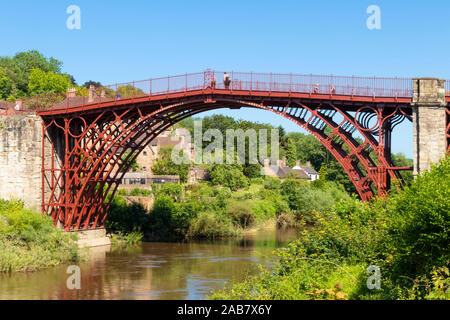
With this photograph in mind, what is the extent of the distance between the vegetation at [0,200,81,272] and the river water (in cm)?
71

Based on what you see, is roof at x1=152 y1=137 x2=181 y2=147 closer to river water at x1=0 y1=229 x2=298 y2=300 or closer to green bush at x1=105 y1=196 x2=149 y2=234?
green bush at x1=105 y1=196 x2=149 y2=234

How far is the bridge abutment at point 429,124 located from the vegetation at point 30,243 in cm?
1895

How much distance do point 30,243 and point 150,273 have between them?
6843mm

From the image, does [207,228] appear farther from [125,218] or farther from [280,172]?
[280,172]

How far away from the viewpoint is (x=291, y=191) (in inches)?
2202

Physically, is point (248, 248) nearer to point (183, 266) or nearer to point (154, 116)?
point (183, 266)

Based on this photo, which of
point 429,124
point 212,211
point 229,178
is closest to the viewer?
point 429,124

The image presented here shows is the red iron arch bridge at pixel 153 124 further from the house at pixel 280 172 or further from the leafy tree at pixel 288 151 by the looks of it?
the leafy tree at pixel 288 151

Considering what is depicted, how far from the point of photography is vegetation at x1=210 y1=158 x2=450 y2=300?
16.1 m

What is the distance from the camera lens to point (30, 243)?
31016 mm

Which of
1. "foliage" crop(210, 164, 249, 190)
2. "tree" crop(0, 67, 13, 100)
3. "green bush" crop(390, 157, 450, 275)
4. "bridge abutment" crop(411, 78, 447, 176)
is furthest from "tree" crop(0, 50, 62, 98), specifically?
"green bush" crop(390, 157, 450, 275)

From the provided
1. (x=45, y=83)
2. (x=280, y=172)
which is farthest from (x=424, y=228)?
(x=45, y=83)
